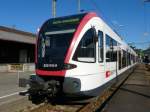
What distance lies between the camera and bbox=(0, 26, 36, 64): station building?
94.1 ft

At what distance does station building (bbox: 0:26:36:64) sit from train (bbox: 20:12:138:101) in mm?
16067

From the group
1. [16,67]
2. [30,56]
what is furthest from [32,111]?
[30,56]

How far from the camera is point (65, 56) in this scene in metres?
9.31

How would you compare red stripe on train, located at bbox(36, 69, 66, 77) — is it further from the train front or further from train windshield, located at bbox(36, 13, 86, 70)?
train windshield, located at bbox(36, 13, 86, 70)

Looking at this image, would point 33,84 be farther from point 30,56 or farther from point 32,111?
point 30,56

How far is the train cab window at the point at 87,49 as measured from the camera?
9.47 m

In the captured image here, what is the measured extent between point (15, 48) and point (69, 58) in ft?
78.1

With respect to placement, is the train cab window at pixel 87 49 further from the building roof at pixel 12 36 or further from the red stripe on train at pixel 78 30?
the building roof at pixel 12 36

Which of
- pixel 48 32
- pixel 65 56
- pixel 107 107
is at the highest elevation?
pixel 48 32

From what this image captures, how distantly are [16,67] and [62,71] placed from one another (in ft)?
68.2

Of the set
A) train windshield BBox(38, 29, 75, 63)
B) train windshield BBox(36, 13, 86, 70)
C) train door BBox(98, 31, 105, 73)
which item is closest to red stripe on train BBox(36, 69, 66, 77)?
train windshield BBox(36, 13, 86, 70)

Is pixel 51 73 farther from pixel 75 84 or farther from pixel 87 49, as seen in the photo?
pixel 87 49

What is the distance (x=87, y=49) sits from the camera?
32.2ft

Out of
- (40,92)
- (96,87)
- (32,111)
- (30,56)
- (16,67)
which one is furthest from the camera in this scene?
(30,56)
